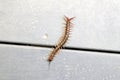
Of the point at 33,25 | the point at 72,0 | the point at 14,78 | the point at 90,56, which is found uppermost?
the point at 72,0

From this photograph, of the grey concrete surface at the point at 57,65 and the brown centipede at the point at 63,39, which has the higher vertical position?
the brown centipede at the point at 63,39

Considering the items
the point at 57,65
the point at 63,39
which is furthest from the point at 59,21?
the point at 57,65

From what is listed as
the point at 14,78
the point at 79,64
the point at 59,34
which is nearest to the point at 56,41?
the point at 59,34

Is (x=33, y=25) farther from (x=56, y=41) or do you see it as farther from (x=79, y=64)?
(x=79, y=64)

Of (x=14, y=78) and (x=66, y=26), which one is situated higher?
(x=66, y=26)

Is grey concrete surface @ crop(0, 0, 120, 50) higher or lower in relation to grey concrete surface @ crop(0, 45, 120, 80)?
higher
